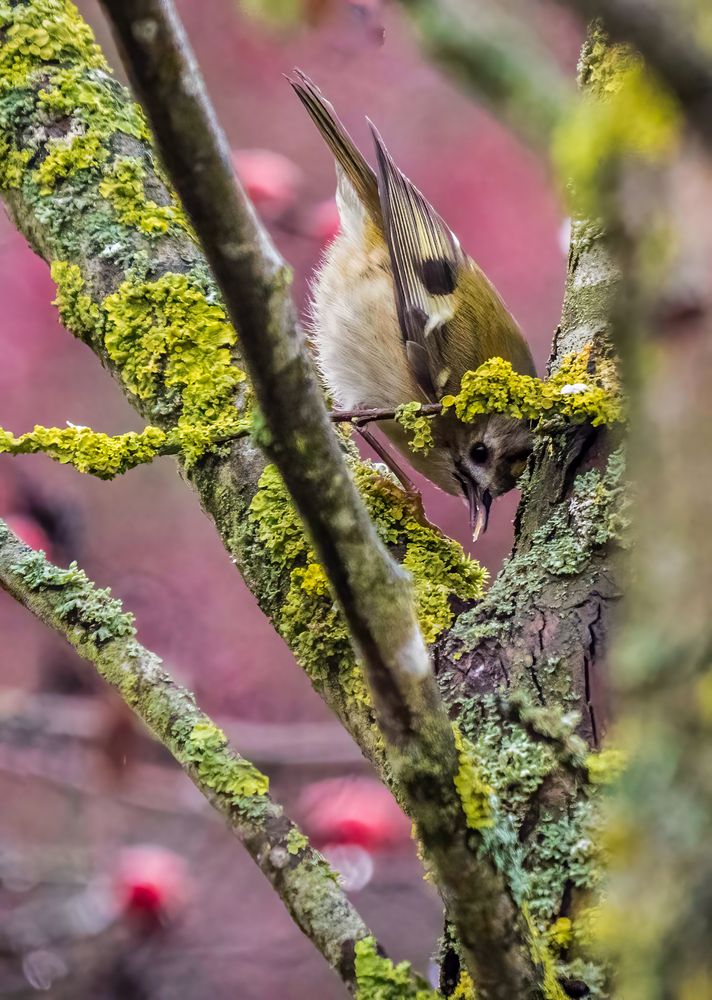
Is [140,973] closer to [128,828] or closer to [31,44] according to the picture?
[128,828]

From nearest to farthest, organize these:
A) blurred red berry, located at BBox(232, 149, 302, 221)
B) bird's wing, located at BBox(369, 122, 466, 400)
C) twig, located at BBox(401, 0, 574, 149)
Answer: twig, located at BBox(401, 0, 574, 149)
bird's wing, located at BBox(369, 122, 466, 400)
blurred red berry, located at BBox(232, 149, 302, 221)

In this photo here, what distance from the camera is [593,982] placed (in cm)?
132

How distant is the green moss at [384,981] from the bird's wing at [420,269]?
219 cm

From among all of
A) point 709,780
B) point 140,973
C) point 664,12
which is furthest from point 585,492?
point 140,973

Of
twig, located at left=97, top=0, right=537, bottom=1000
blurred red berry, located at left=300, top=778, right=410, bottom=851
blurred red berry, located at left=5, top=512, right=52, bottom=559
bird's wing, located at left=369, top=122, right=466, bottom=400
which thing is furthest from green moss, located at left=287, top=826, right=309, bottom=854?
blurred red berry, located at left=5, top=512, right=52, bottom=559

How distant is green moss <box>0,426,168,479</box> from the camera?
1.80m

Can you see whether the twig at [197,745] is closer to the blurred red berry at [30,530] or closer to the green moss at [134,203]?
the green moss at [134,203]

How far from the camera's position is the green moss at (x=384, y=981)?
1.32m

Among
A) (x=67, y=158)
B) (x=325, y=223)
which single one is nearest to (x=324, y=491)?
(x=67, y=158)

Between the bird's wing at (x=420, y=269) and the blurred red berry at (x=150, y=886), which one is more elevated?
the bird's wing at (x=420, y=269)

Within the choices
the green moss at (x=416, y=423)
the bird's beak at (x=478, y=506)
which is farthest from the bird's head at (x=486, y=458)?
the green moss at (x=416, y=423)

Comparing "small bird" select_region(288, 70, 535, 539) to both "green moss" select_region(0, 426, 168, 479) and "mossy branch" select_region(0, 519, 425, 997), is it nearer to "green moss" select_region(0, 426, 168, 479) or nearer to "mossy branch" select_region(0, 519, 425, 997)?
"green moss" select_region(0, 426, 168, 479)

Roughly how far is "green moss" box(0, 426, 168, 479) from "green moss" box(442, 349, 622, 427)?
60 centimetres

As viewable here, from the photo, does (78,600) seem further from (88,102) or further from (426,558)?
(88,102)
